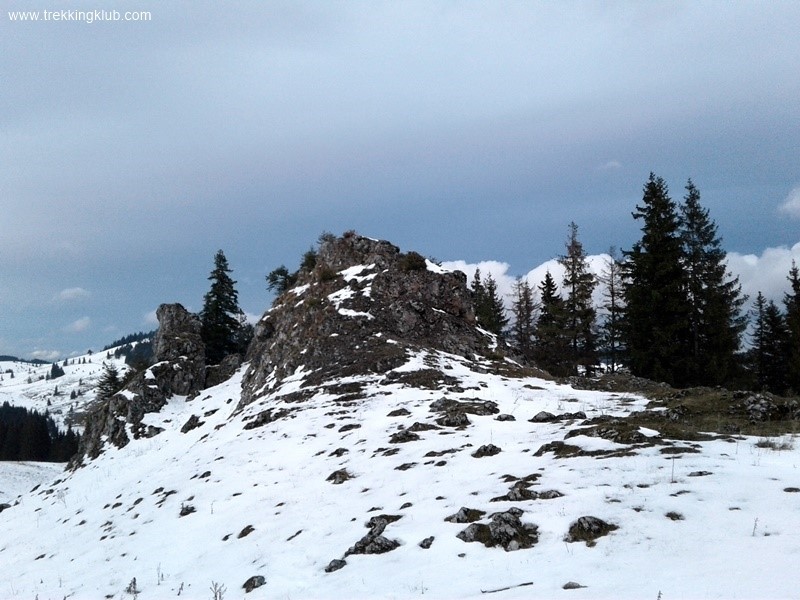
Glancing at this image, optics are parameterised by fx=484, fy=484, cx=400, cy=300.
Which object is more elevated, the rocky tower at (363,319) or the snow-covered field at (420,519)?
the rocky tower at (363,319)

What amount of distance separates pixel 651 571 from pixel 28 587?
13.5 m

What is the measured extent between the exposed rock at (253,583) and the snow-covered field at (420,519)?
0.10 m

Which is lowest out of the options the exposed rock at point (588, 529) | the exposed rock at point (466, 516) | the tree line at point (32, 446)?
the tree line at point (32, 446)

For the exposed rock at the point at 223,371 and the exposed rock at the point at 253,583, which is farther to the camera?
the exposed rock at the point at 223,371

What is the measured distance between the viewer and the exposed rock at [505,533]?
731cm

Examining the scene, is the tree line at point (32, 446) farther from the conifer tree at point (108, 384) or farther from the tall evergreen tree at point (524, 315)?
Answer: the tall evergreen tree at point (524, 315)

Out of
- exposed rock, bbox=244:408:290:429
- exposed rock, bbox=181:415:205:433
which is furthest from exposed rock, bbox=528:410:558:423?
exposed rock, bbox=181:415:205:433

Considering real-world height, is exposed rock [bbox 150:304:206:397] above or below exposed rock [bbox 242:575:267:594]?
above

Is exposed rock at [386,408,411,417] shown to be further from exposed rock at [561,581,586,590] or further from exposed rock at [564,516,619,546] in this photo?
exposed rock at [561,581,586,590]

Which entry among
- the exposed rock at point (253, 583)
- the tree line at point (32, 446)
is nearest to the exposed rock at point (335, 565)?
the exposed rock at point (253, 583)

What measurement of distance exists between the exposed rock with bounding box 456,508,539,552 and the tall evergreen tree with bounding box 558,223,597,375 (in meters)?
36.3

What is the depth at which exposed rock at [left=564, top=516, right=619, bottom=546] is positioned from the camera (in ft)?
23.1

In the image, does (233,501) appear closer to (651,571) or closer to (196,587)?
(196,587)

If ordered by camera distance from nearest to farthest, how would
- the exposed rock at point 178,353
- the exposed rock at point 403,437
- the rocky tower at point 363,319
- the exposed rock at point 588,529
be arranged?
the exposed rock at point 588,529, the exposed rock at point 403,437, the rocky tower at point 363,319, the exposed rock at point 178,353
